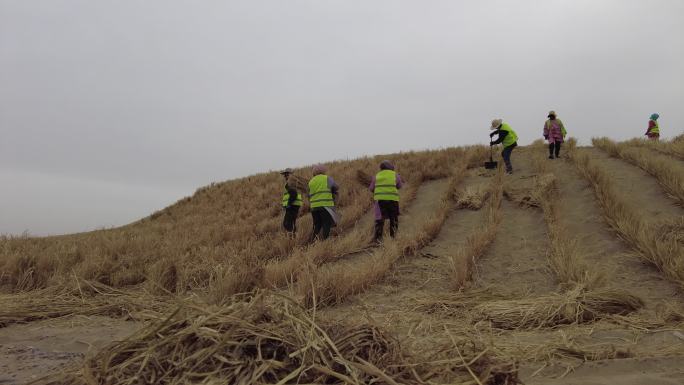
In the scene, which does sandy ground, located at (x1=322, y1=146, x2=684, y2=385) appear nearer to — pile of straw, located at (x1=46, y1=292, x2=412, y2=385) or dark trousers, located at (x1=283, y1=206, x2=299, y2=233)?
pile of straw, located at (x1=46, y1=292, x2=412, y2=385)

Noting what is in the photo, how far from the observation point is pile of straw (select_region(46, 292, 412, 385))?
1779 mm

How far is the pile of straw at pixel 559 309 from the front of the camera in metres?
4.19

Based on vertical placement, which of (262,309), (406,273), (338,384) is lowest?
(406,273)

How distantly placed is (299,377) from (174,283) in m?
5.24

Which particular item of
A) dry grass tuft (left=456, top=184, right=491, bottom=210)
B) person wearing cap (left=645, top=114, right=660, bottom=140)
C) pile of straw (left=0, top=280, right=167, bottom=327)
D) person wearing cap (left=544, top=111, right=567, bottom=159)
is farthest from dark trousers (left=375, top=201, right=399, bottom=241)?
person wearing cap (left=645, top=114, right=660, bottom=140)

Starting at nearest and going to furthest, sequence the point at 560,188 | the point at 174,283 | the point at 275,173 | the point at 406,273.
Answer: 1. the point at 174,283
2. the point at 406,273
3. the point at 560,188
4. the point at 275,173

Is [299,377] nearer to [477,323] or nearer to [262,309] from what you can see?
[262,309]

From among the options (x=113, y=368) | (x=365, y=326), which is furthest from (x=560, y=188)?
(x=113, y=368)

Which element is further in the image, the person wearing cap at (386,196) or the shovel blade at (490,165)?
the shovel blade at (490,165)

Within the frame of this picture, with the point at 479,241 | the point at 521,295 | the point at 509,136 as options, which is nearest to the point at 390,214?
the point at 479,241

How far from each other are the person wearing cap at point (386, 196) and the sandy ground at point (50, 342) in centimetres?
542

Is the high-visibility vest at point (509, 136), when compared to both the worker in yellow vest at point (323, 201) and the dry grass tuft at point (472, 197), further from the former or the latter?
the worker in yellow vest at point (323, 201)

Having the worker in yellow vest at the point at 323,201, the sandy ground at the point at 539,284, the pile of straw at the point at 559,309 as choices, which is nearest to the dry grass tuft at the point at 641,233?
the sandy ground at the point at 539,284

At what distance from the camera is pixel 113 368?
6.30 ft
